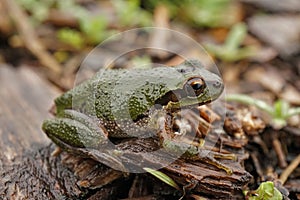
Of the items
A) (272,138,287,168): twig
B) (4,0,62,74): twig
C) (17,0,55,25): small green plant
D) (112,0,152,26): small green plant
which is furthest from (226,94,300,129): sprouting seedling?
(17,0,55,25): small green plant

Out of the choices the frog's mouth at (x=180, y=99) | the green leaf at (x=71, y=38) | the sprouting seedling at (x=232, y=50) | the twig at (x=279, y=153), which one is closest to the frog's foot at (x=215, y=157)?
the frog's mouth at (x=180, y=99)

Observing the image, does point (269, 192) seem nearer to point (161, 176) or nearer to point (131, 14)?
point (161, 176)

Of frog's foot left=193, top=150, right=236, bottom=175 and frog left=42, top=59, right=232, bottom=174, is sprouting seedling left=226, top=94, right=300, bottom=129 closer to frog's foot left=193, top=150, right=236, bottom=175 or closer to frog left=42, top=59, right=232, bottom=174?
frog left=42, top=59, right=232, bottom=174

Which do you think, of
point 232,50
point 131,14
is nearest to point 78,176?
point 232,50

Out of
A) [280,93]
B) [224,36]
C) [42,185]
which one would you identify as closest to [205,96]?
[42,185]

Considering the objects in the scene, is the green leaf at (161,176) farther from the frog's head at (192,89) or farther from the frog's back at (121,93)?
the frog's head at (192,89)

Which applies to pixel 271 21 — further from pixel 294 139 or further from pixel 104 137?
pixel 104 137
